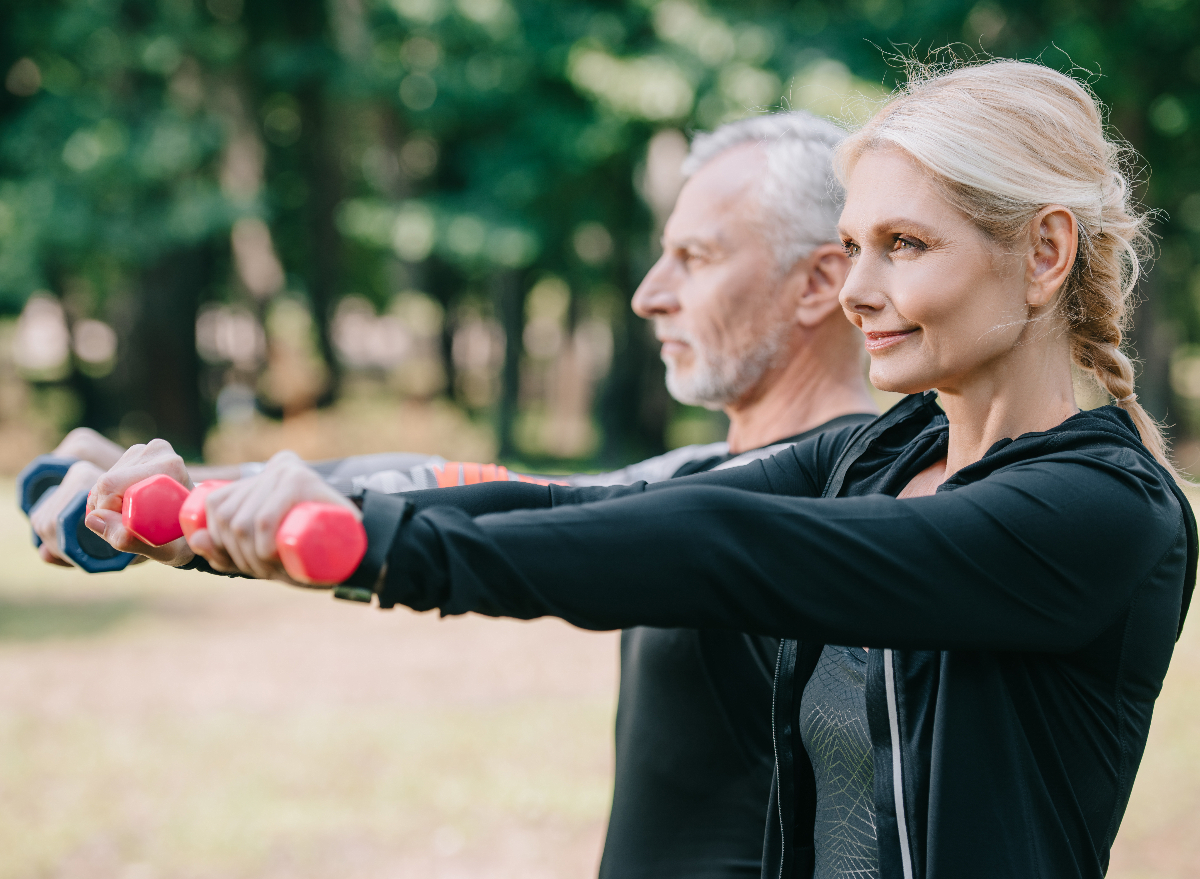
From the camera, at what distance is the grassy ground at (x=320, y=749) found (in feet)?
17.1

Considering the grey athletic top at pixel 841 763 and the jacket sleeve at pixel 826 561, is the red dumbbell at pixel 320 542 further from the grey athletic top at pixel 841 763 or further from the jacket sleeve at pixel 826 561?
the grey athletic top at pixel 841 763

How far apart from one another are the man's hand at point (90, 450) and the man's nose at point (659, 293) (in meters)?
1.24

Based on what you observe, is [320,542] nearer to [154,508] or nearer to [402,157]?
[154,508]

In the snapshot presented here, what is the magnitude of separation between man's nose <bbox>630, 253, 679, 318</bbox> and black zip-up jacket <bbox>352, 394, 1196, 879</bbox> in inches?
50.4

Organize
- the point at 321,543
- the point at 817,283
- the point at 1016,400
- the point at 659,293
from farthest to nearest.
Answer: the point at 659,293
the point at 817,283
the point at 1016,400
the point at 321,543

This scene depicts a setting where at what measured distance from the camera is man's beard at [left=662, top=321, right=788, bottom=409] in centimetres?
250

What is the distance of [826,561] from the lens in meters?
1.19

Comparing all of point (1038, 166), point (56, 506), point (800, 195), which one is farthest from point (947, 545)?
point (56, 506)

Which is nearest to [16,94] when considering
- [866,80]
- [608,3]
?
[608,3]

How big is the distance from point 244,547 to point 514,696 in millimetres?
6613

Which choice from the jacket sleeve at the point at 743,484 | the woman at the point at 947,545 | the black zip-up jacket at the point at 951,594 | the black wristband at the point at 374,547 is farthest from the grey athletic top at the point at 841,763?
the black wristband at the point at 374,547

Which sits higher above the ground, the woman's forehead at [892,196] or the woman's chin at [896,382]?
the woman's forehead at [892,196]

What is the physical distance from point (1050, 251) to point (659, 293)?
4.10 ft

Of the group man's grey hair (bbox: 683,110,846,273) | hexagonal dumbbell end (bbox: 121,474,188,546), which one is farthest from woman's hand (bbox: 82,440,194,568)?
man's grey hair (bbox: 683,110,846,273)
